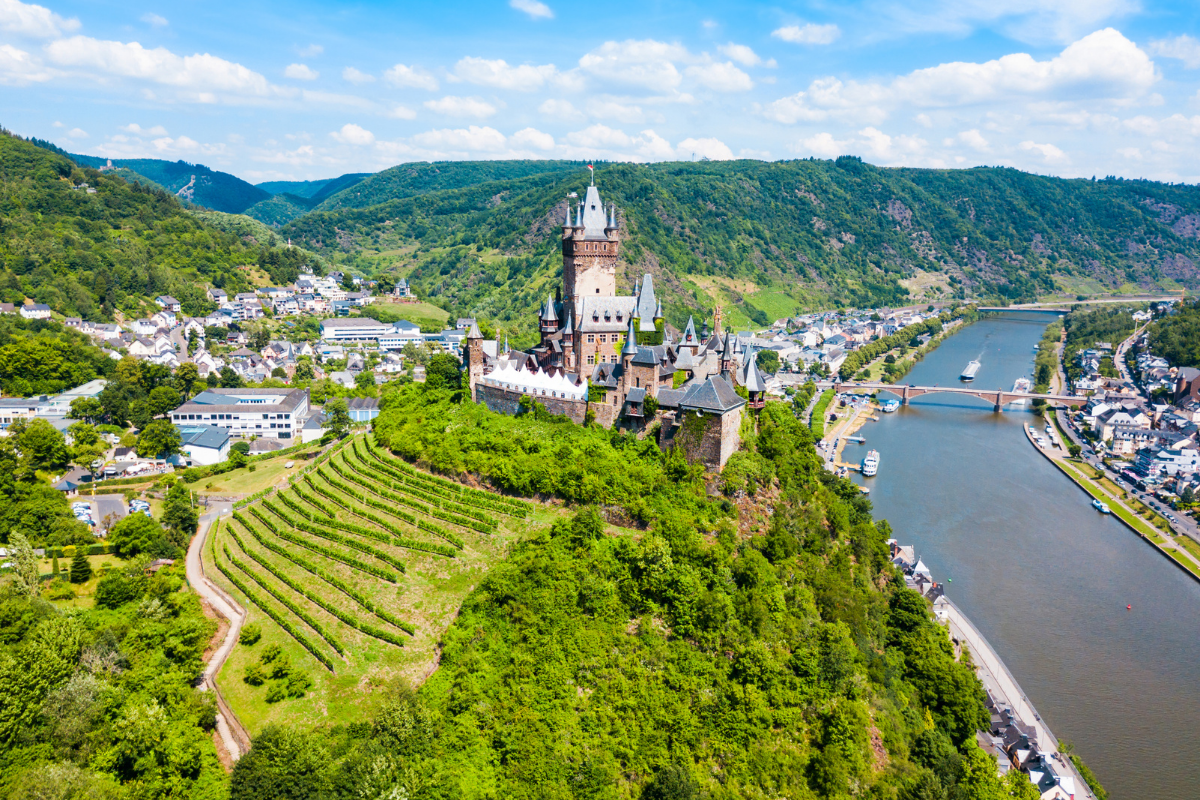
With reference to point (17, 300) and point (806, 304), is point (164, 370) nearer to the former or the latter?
point (17, 300)

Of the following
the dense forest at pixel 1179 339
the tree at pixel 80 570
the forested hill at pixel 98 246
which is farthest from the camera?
the dense forest at pixel 1179 339

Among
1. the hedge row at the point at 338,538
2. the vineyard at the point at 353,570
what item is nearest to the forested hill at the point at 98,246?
the hedge row at the point at 338,538

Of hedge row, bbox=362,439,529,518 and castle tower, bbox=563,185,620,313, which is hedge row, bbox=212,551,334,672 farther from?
castle tower, bbox=563,185,620,313

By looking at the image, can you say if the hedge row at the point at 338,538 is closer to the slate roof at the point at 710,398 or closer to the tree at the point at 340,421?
the slate roof at the point at 710,398

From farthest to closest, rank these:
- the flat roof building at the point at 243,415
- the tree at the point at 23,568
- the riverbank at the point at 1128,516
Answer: the flat roof building at the point at 243,415 < the riverbank at the point at 1128,516 < the tree at the point at 23,568

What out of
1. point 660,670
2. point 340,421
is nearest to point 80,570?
point 340,421

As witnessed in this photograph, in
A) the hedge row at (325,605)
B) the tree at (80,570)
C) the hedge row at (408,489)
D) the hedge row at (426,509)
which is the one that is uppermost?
the hedge row at (408,489)

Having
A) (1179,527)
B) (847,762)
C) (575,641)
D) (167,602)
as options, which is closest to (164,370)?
(167,602)
